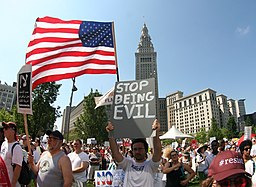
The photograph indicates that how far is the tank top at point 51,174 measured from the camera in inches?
143

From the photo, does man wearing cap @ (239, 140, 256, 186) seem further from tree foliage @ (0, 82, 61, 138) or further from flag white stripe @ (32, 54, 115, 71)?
tree foliage @ (0, 82, 61, 138)

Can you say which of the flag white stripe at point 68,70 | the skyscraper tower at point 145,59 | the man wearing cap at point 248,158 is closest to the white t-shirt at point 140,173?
the man wearing cap at point 248,158

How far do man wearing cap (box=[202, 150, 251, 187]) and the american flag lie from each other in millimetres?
5161

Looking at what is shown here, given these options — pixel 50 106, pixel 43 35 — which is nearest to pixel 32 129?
pixel 50 106

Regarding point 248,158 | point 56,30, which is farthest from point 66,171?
point 56,30

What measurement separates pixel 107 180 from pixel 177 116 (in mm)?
196404

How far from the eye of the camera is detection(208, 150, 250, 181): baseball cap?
4.98 feet

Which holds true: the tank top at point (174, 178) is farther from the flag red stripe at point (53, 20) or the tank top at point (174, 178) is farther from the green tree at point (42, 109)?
the green tree at point (42, 109)

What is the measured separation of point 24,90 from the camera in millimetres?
4652

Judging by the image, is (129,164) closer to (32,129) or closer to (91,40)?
(91,40)

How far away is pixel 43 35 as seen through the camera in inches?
262

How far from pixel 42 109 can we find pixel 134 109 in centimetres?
3668

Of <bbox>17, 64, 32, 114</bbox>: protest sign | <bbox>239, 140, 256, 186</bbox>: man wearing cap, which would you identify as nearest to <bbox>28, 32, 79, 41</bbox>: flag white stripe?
<bbox>17, 64, 32, 114</bbox>: protest sign

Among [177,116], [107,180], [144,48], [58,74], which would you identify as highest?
[144,48]
